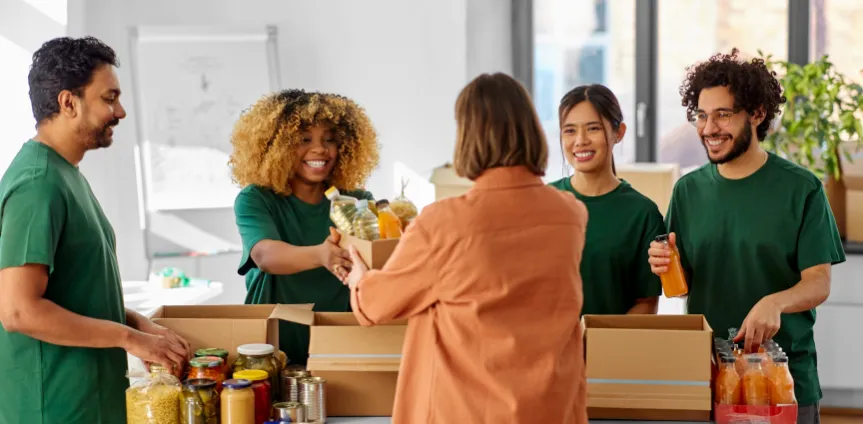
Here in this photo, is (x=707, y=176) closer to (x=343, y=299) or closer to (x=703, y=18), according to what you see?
(x=343, y=299)

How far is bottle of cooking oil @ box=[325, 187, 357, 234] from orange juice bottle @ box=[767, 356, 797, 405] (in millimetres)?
944

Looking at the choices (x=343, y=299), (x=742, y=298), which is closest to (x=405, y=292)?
(x=343, y=299)

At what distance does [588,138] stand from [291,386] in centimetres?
96

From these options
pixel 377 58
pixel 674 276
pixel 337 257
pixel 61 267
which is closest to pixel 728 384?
pixel 674 276

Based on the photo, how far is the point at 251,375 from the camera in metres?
2.06

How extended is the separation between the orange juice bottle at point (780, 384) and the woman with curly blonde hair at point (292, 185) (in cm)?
105

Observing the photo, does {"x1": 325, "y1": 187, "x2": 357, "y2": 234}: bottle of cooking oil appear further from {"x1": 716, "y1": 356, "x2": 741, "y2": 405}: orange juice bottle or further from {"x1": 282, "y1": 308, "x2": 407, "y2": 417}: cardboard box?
{"x1": 716, "y1": 356, "x2": 741, "y2": 405}: orange juice bottle

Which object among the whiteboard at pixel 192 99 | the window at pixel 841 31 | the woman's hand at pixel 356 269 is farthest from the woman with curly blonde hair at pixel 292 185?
the window at pixel 841 31

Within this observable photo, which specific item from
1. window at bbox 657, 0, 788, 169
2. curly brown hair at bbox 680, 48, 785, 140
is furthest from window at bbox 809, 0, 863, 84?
curly brown hair at bbox 680, 48, 785, 140

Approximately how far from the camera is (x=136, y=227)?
15.8 ft

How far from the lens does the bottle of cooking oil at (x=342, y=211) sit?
2.20 m

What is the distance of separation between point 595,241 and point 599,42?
292 centimetres

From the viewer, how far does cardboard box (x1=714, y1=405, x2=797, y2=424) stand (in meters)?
2.04

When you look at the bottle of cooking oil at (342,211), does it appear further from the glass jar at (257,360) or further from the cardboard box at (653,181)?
the cardboard box at (653,181)
